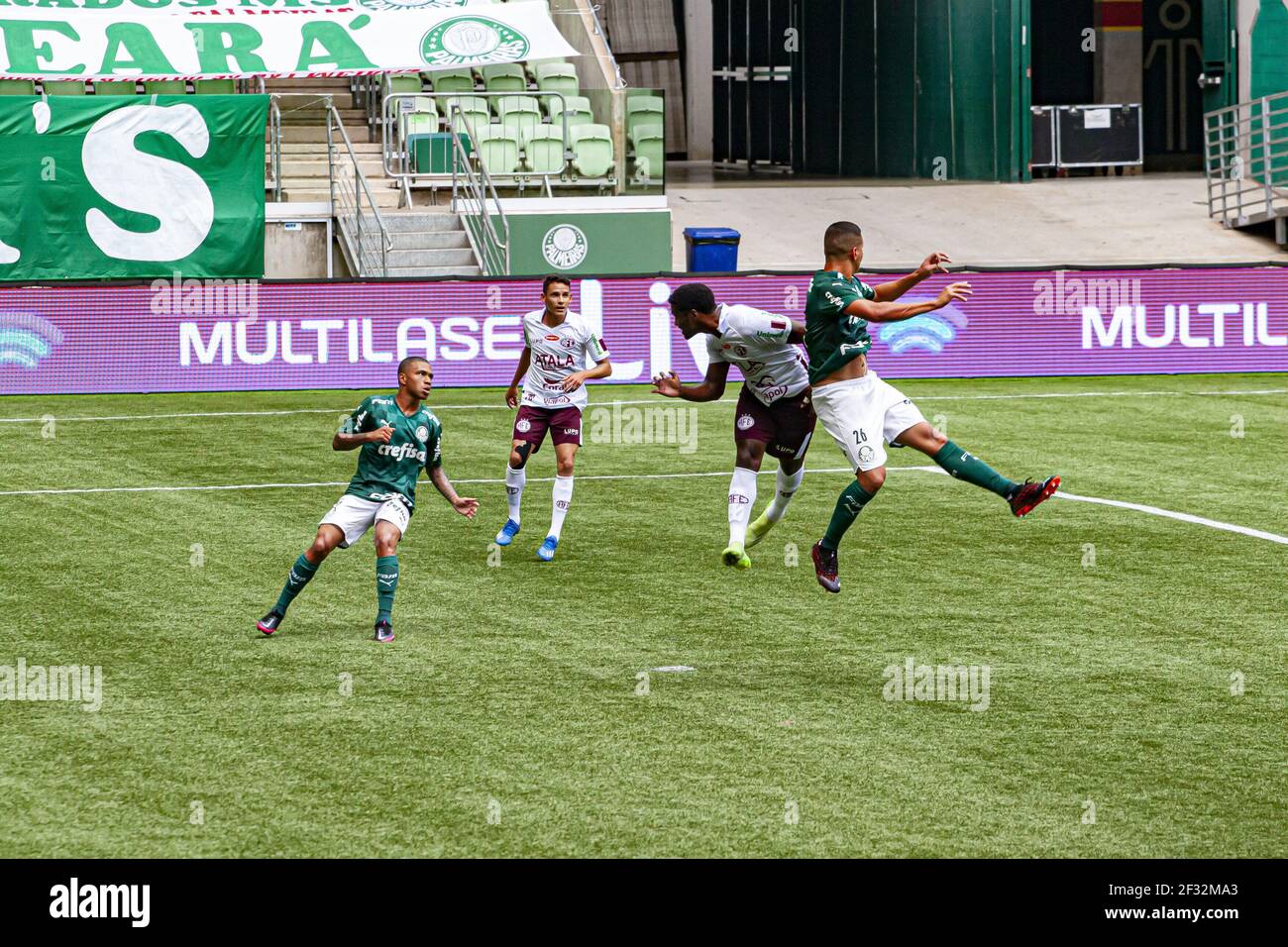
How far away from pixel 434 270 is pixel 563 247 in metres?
2.63

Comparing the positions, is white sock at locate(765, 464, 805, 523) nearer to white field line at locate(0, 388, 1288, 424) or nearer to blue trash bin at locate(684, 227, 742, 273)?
white field line at locate(0, 388, 1288, 424)

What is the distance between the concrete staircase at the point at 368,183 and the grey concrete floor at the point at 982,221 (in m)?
4.72

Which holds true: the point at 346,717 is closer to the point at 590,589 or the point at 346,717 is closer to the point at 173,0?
the point at 590,589

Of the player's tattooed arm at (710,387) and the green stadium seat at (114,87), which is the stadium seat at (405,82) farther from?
the player's tattooed arm at (710,387)

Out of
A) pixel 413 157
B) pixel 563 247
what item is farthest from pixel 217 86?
pixel 563 247

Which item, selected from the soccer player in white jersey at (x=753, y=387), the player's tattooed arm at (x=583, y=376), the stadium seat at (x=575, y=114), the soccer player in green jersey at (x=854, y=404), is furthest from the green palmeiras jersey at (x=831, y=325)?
the stadium seat at (x=575, y=114)

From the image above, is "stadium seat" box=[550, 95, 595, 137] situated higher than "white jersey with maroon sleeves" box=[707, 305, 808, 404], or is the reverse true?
"stadium seat" box=[550, 95, 595, 137]

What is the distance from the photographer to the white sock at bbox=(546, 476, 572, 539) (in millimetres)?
13125

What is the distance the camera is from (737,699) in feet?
29.5

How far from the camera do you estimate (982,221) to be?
1334 inches

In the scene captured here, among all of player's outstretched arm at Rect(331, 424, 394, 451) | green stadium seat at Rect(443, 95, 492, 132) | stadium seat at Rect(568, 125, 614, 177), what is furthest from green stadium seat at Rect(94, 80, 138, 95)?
player's outstretched arm at Rect(331, 424, 394, 451)

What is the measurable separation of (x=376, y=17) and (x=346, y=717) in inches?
866

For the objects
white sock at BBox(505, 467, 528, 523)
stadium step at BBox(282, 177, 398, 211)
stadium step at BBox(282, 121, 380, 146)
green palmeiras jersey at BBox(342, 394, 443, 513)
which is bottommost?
white sock at BBox(505, 467, 528, 523)

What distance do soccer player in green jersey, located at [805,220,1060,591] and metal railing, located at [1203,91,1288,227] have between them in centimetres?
2358
